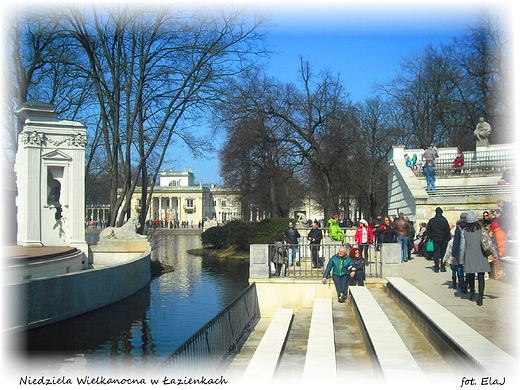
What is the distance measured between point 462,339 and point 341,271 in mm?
6430

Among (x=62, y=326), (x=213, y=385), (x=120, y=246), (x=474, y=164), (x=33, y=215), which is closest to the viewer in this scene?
(x=213, y=385)

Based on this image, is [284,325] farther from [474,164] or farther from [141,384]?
[474,164]

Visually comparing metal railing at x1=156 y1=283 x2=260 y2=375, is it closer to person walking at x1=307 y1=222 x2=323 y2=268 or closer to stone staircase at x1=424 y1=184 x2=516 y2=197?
person walking at x1=307 y1=222 x2=323 y2=268

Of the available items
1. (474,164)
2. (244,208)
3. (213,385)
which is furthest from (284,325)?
(244,208)

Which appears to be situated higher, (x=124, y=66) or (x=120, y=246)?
(x=124, y=66)

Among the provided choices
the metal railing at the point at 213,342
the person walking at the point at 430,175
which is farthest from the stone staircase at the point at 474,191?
the metal railing at the point at 213,342

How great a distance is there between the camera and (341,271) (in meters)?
14.0

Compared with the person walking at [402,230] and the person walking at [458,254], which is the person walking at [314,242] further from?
the person walking at [458,254]

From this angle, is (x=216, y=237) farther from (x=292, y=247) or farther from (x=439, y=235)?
(x=439, y=235)

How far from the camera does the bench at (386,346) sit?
699cm

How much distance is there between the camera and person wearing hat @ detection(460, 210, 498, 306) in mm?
10273

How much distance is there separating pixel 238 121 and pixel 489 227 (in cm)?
2463

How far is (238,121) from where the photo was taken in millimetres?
36656

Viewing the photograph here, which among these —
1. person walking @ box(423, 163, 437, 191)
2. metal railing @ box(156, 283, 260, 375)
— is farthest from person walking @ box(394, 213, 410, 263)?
person walking @ box(423, 163, 437, 191)
